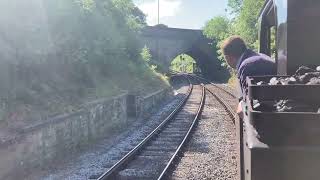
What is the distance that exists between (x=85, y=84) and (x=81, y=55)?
114cm

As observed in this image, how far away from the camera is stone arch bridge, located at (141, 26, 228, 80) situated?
72688mm

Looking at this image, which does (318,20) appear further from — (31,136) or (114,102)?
(114,102)

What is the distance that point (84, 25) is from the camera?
18.9 meters

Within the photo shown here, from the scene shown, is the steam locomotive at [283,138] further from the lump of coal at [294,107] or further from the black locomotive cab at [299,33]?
the black locomotive cab at [299,33]

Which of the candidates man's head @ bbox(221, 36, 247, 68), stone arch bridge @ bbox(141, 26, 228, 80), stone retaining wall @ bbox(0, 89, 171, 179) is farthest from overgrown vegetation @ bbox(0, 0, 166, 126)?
stone arch bridge @ bbox(141, 26, 228, 80)

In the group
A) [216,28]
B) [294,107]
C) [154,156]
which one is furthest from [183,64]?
[294,107]

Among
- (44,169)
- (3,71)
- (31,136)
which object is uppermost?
(3,71)

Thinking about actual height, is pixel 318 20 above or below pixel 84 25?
below

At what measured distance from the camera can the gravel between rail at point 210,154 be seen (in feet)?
29.7

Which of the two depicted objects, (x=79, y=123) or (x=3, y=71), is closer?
(x=3, y=71)

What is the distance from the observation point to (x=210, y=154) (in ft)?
36.7

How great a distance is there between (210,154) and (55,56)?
6.59m

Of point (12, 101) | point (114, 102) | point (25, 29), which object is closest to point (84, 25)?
point (114, 102)

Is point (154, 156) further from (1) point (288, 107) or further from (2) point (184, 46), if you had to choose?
(2) point (184, 46)
